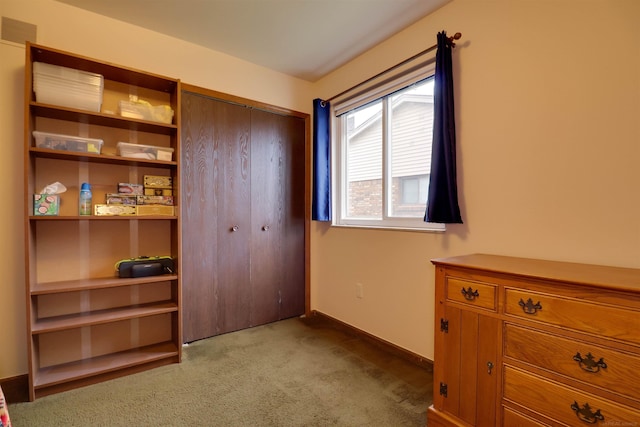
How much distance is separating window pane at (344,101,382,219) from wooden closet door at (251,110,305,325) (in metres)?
0.55

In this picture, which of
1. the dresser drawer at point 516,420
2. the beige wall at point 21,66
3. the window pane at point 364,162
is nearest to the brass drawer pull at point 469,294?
the dresser drawer at point 516,420

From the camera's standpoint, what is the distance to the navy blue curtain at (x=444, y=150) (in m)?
1.80

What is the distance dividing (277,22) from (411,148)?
1366 mm

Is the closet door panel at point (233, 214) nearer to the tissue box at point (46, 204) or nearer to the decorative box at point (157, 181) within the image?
the decorative box at point (157, 181)

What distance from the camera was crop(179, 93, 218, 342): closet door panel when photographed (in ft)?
7.83

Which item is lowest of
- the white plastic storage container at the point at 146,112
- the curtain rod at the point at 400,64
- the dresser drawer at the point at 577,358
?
the dresser drawer at the point at 577,358

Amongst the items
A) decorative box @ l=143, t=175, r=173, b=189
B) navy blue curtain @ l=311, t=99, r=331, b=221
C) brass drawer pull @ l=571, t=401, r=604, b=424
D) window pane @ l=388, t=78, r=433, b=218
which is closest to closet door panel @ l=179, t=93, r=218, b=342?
decorative box @ l=143, t=175, r=173, b=189

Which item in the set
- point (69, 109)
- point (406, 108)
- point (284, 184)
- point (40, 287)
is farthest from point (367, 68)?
point (40, 287)

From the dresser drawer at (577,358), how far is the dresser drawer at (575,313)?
0.19 ft

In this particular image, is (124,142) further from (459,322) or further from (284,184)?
(459,322)

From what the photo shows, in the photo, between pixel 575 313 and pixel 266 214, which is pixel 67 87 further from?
pixel 575 313

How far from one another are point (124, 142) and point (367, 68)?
2015mm

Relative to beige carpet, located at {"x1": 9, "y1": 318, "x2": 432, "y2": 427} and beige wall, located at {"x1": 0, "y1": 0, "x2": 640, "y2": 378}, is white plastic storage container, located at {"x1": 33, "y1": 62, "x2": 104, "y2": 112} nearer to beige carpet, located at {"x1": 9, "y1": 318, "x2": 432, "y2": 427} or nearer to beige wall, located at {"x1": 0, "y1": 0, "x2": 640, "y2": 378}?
beige wall, located at {"x1": 0, "y1": 0, "x2": 640, "y2": 378}

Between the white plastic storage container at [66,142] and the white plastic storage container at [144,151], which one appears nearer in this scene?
the white plastic storage container at [66,142]
